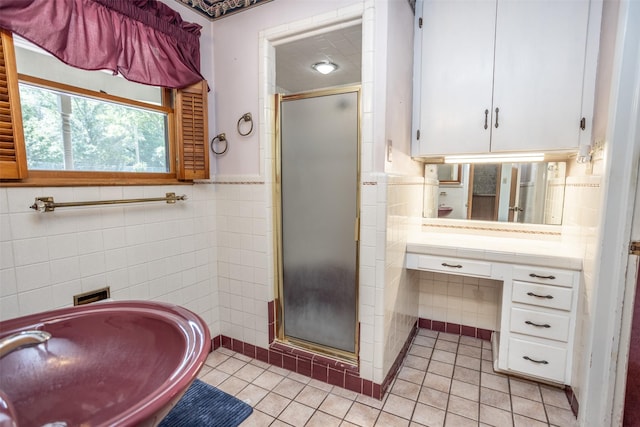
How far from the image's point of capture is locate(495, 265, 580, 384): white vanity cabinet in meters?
1.86

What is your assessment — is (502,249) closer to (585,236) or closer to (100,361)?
(585,236)

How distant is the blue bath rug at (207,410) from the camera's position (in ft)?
5.49

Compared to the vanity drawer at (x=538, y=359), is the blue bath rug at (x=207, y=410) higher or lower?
lower

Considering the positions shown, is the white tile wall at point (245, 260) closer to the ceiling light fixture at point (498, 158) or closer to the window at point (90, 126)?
the window at point (90, 126)

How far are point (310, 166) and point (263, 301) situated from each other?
100cm

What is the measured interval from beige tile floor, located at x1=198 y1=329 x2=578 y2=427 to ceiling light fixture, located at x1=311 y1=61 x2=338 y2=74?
2527 mm

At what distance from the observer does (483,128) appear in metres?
2.13

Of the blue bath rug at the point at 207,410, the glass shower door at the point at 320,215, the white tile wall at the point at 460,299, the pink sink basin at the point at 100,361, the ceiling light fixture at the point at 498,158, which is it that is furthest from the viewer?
the white tile wall at the point at 460,299

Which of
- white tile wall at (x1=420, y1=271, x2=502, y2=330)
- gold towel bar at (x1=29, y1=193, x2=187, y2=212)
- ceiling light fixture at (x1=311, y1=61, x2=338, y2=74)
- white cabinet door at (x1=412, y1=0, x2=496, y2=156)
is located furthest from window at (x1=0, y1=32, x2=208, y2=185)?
white tile wall at (x1=420, y1=271, x2=502, y2=330)

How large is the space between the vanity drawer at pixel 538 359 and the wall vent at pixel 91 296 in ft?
7.95

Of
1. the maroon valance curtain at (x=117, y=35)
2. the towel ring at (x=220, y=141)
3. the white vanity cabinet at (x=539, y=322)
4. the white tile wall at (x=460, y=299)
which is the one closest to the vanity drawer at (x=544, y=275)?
the white vanity cabinet at (x=539, y=322)

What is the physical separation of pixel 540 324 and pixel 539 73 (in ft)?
5.05

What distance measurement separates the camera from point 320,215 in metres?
2.03

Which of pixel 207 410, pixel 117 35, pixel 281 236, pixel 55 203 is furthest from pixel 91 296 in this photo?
pixel 117 35
